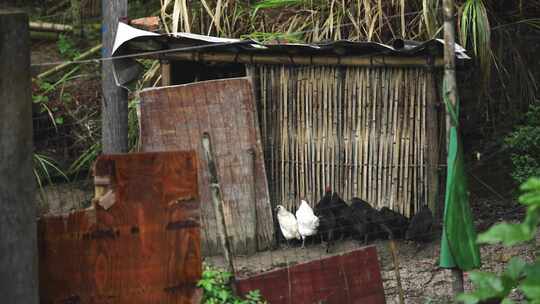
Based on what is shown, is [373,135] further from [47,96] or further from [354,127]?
[47,96]

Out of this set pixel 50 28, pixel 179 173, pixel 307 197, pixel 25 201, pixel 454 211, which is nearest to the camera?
pixel 25 201

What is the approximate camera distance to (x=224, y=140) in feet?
28.3

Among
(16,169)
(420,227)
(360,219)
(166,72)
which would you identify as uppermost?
Answer: (166,72)

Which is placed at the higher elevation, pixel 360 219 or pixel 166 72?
pixel 166 72

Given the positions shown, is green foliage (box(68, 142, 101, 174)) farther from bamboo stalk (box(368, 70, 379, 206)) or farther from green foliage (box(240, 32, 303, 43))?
bamboo stalk (box(368, 70, 379, 206))

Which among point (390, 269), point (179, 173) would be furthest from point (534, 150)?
point (179, 173)

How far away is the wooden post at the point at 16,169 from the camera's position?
461 centimetres

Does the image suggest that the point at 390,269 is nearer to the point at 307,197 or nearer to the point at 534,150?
the point at 307,197

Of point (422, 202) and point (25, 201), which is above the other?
point (25, 201)

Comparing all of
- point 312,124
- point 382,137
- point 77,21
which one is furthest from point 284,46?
point 77,21

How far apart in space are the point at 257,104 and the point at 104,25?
197 cm

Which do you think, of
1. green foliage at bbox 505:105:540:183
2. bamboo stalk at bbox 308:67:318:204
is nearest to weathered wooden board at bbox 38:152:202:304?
bamboo stalk at bbox 308:67:318:204

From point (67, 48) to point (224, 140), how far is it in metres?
5.27

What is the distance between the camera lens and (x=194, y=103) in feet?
28.1
